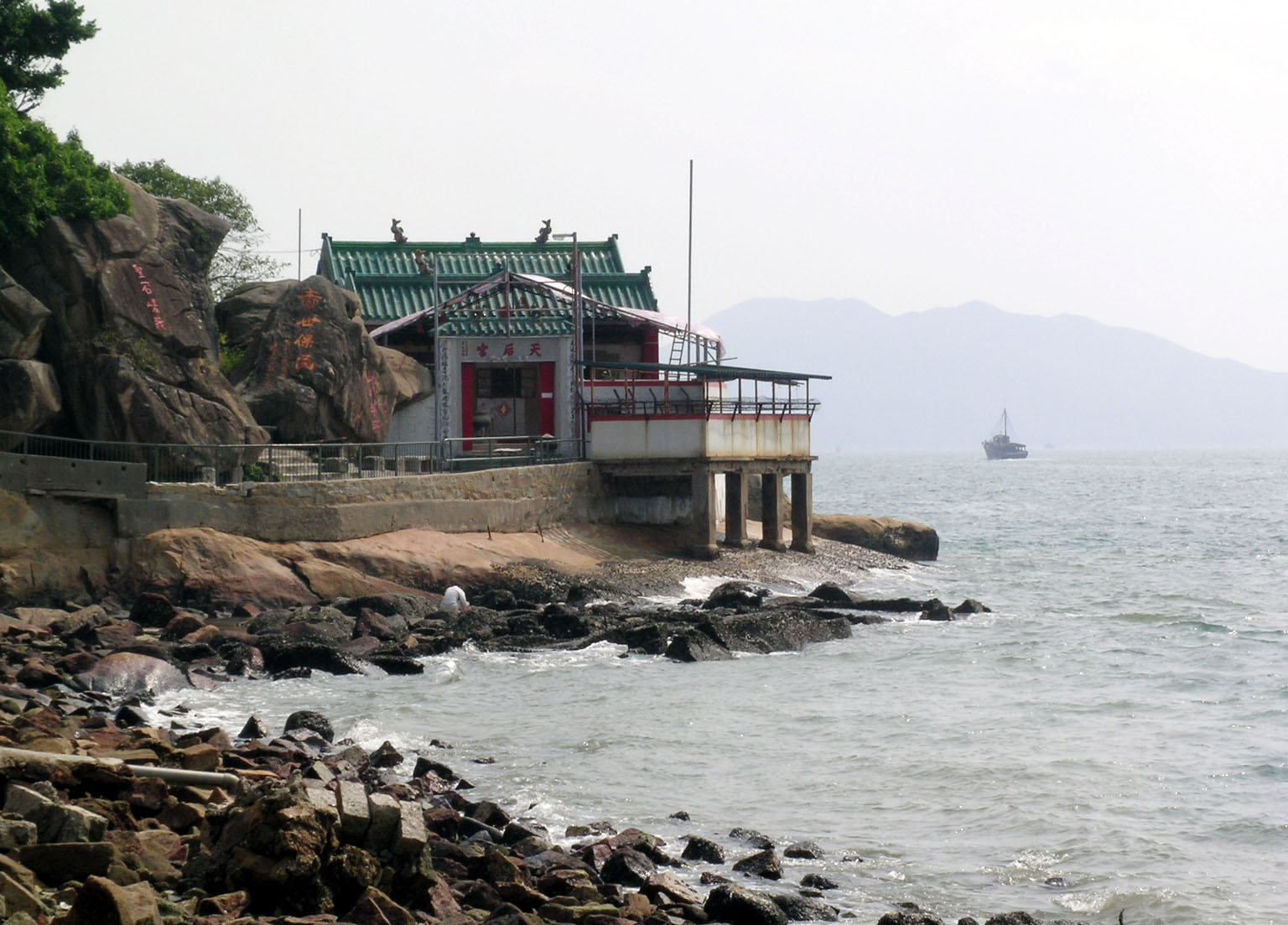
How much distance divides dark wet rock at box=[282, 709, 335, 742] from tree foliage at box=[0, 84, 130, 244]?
14777mm

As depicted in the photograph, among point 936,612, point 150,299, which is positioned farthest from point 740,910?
point 150,299

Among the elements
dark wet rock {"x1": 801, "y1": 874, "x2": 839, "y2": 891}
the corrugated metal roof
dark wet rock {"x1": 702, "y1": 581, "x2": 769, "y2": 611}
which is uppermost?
the corrugated metal roof

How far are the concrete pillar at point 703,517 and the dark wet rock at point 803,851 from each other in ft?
71.6

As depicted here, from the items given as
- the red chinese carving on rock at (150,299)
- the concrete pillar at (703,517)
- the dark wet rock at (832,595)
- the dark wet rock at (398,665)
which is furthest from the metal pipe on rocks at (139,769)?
the concrete pillar at (703,517)

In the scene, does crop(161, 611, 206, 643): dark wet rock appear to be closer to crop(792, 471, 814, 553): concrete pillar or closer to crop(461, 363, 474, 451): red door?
crop(461, 363, 474, 451): red door

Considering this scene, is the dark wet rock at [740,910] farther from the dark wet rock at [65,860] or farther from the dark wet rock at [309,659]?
the dark wet rock at [309,659]

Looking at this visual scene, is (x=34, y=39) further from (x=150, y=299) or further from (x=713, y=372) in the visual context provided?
(x=713, y=372)

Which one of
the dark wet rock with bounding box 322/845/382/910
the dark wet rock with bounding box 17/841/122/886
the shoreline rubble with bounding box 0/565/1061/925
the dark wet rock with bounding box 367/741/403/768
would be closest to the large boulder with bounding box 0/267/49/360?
the shoreline rubble with bounding box 0/565/1061/925

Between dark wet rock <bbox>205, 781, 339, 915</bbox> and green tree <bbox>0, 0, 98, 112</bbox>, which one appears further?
green tree <bbox>0, 0, 98, 112</bbox>

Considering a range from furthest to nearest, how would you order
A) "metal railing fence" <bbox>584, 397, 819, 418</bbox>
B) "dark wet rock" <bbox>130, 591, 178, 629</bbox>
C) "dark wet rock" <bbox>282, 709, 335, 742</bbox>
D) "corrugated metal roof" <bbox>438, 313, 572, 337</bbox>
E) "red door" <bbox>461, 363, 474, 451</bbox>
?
"red door" <bbox>461, 363, 474, 451</bbox>, "corrugated metal roof" <bbox>438, 313, 572, 337</bbox>, "metal railing fence" <bbox>584, 397, 819, 418</bbox>, "dark wet rock" <bbox>130, 591, 178, 629</bbox>, "dark wet rock" <bbox>282, 709, 335, 742</bbox>

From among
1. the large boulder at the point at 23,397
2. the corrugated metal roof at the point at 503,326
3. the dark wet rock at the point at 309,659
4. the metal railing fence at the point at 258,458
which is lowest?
the dark wet rock at the point at 309,659

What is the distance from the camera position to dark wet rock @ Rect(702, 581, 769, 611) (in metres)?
30.6

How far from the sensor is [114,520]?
27172mm

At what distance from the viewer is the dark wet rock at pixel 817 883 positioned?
43.4 feet
